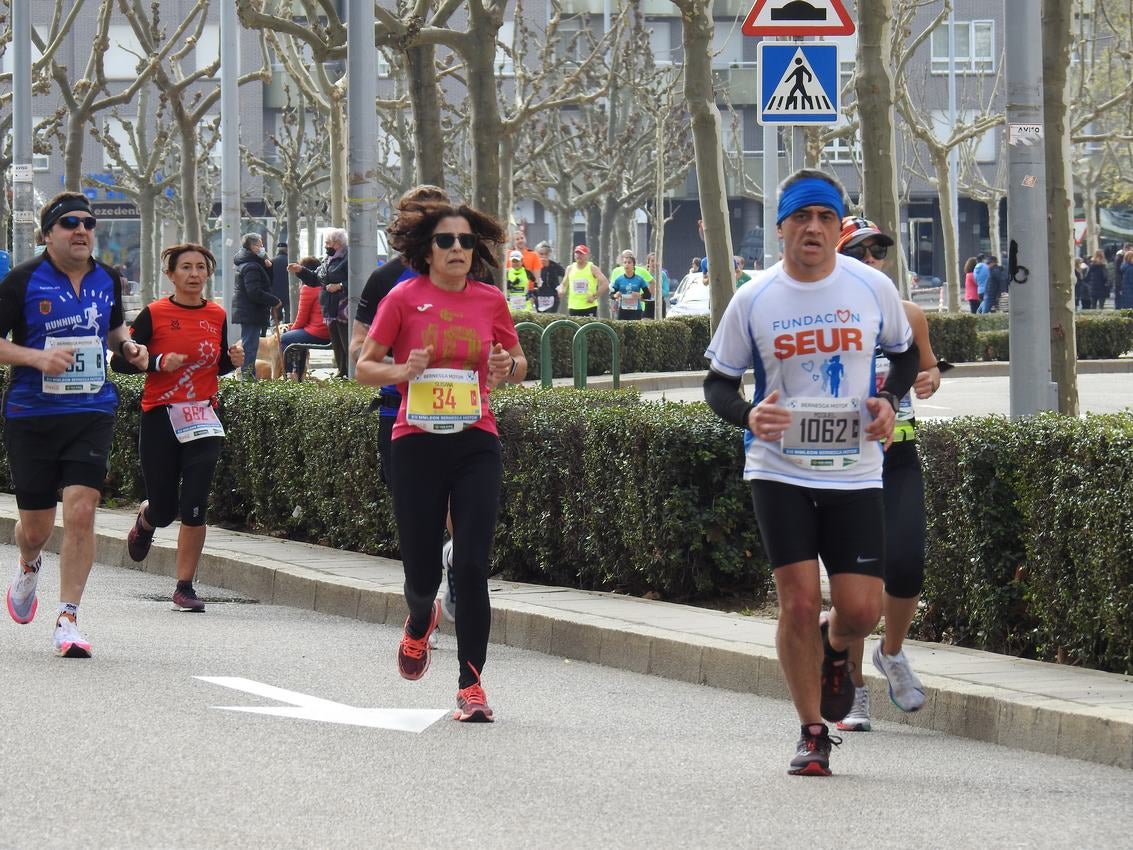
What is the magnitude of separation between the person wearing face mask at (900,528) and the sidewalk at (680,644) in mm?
230

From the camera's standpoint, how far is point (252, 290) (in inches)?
939

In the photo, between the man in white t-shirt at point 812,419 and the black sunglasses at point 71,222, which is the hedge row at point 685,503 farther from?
the black sunglasses at point 71,222

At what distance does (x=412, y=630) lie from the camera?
7.82 m

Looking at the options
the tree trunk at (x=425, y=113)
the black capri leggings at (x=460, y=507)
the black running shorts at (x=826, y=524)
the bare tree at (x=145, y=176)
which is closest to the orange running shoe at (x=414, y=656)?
the black capri leggings at (x=460, y=507)

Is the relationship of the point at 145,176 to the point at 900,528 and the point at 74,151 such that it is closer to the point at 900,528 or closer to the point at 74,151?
the point at 74,151

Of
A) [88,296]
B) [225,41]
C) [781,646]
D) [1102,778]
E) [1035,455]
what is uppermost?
[225,41]

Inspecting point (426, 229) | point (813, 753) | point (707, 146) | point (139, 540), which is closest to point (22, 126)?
point (707, 146)

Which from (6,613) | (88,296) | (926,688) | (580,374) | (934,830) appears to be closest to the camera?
(934,830)

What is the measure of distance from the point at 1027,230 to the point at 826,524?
3.73m

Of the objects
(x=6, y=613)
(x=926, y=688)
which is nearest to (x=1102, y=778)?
(x=926, y=688)

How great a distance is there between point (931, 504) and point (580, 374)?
1078cm

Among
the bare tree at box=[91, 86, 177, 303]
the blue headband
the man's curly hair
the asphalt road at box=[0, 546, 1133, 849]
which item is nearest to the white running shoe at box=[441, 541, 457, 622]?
the asphalt road at box=[0, 546, 1133, 849]

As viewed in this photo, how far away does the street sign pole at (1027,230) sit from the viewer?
9.80m

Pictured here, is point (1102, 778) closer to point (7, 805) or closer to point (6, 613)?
point (7, 805)
